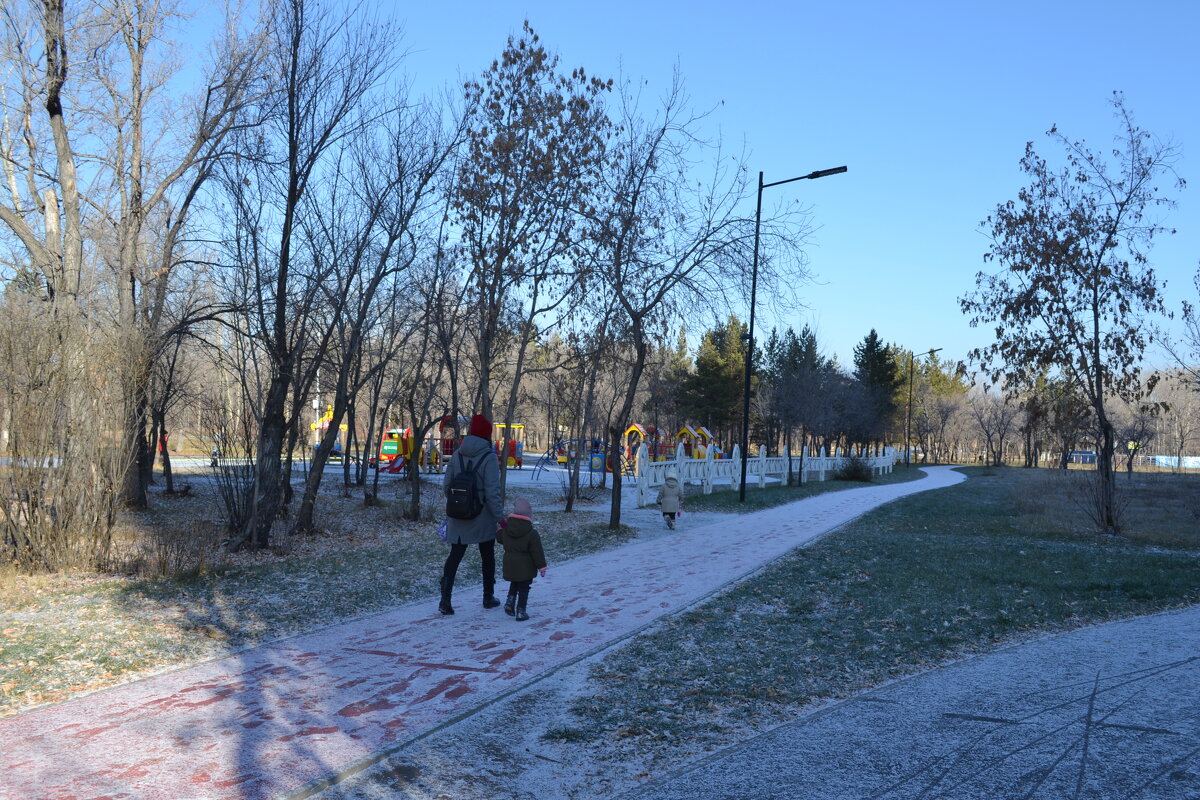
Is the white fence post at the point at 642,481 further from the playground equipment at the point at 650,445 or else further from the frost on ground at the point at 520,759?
the frost on ground at the point at 520,759

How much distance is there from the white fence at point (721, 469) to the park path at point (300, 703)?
1334cm

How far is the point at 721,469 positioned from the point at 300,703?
24.8 metres

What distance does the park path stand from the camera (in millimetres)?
4281

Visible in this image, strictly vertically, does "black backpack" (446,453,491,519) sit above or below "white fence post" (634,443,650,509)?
above

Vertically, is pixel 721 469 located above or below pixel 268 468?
below

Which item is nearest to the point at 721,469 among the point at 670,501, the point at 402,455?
the point at 670,501

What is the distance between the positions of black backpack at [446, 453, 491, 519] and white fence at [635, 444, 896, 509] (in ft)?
46.3

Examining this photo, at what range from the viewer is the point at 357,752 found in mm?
4648

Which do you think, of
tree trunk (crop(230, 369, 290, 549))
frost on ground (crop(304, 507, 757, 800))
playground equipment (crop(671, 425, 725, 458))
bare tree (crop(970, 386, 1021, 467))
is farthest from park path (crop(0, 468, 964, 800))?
bare tree (crop(970, 386, 1021, 467))

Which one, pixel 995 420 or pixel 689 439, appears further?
pixel 995 420

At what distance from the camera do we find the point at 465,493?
8.20 meters

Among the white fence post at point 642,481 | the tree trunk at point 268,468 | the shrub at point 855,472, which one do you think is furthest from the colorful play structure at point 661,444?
the tree trunk at point 268,468

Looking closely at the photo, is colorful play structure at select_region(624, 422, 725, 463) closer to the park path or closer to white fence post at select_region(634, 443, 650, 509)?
white fence post at select_region(634, 443, 650, 509)

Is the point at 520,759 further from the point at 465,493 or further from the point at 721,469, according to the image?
the point at 721,469
